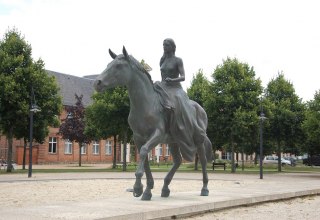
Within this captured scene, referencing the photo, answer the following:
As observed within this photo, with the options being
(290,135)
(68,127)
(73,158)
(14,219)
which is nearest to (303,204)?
(14,219)

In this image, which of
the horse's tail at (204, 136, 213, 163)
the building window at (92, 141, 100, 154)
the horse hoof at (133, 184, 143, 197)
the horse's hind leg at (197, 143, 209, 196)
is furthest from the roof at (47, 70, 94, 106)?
the horse hoof at (133, 184, 143, 197)

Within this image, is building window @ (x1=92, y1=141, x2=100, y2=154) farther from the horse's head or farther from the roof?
the horse's head

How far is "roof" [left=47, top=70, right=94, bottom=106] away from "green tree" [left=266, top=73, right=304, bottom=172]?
111 ft

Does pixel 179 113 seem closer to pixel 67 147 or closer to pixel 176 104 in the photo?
pixel 176 104

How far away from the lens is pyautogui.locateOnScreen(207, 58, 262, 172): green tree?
135 feet

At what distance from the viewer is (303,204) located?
13.7 m

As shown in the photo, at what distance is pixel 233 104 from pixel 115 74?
32.9m

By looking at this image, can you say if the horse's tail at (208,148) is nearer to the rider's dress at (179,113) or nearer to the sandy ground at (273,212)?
the rider's dress at (179,113)

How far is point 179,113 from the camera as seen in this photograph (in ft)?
37.4

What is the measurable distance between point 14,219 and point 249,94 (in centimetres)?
3670

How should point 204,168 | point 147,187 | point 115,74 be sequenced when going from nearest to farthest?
point 115,74, point 147,187, point 204,168

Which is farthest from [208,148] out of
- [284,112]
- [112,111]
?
[284,112]

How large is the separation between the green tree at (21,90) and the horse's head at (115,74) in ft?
90.1

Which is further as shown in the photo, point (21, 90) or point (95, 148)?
point (95, 148)
